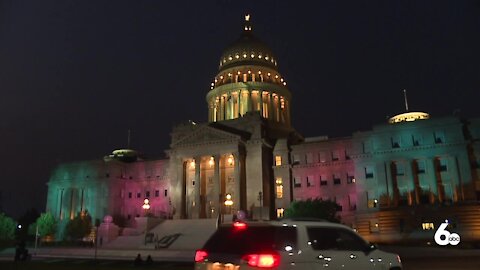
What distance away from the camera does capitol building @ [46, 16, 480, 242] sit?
65.1 m

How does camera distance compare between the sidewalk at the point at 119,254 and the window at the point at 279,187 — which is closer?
the sidewalk at the point at 119,254

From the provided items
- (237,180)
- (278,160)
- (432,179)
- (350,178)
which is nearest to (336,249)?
(432,179)

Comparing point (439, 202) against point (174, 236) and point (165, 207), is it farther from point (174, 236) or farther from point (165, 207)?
point (165, 207)

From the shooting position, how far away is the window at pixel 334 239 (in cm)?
Result: 1048

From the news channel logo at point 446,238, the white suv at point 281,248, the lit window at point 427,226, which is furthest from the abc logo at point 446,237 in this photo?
the white suv at point 281,248

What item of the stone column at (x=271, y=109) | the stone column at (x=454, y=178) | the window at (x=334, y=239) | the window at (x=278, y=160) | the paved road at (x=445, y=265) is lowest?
the paved road at (x=445, y=265)

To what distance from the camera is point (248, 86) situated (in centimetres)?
10281

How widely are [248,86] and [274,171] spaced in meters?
27.6

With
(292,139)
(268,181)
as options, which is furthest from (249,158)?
(292,139)

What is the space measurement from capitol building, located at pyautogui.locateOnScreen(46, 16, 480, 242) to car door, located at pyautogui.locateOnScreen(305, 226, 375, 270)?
2168 inches

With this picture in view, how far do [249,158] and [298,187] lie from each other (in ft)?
36.4

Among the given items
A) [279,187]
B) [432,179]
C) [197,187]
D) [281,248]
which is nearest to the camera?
[281,248]

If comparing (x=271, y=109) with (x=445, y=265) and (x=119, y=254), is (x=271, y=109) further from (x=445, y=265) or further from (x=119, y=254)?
(x=445, y=265)

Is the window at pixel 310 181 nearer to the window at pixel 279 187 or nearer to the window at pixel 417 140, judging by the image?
the window at pixel 279 187
